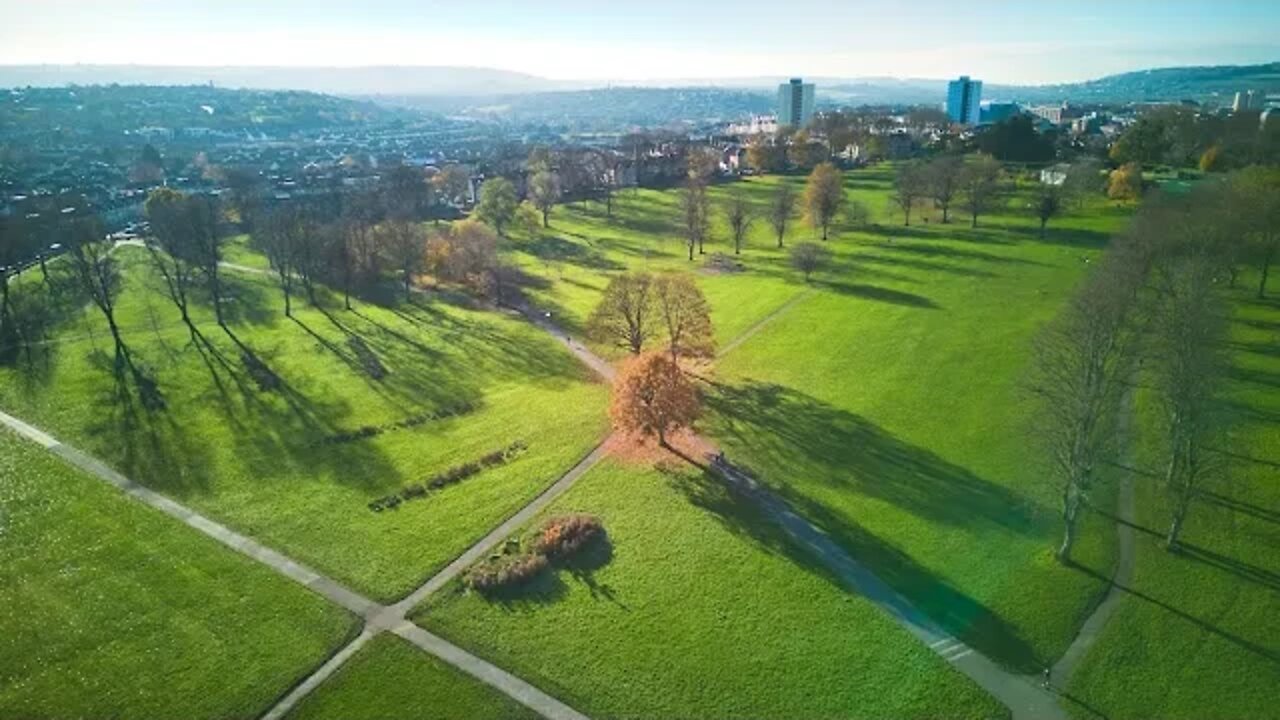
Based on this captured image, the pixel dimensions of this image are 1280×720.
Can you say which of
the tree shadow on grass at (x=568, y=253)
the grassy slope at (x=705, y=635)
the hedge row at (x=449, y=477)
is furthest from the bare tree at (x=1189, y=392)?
the tree shadow on grass at (x=568, y=253)

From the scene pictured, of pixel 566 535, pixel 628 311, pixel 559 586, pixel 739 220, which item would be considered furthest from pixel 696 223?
pixel 559 586

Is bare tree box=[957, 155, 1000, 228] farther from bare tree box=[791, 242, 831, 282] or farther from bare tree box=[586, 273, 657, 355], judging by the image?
bare tree box=[586, 273, 657, 355]

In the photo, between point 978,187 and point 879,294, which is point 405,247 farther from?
point 978,187

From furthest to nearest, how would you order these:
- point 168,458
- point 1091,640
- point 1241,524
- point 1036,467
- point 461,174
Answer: point 461,174 → point 168,458 → point 1036,467 → point 1241,524 → point 1091,640

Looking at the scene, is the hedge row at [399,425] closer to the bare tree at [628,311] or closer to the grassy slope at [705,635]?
the bare tree at [628,311]

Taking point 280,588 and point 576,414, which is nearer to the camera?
point 280,588

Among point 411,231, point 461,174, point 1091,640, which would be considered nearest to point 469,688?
point 1091,640

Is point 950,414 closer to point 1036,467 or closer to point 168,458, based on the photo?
point 1036,467

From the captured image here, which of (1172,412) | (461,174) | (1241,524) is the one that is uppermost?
(461,174)
